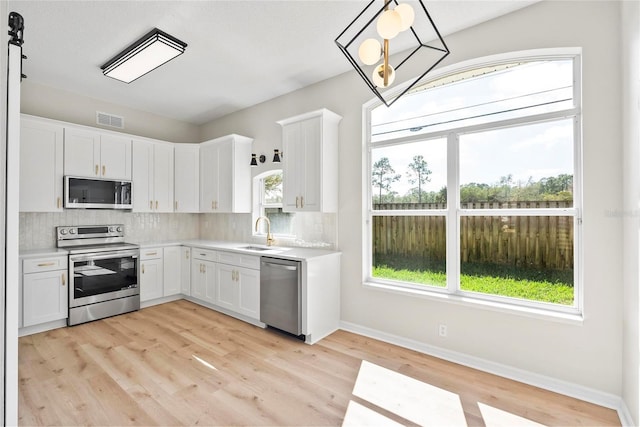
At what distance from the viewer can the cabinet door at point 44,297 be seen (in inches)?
136

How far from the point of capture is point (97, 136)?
13.9 feet

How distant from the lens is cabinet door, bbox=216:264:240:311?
399 cm

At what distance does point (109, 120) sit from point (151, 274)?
7.73 feet

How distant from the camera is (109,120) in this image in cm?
465

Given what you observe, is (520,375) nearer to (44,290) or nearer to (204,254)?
(204,254)

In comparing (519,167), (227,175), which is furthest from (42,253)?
(519,167)

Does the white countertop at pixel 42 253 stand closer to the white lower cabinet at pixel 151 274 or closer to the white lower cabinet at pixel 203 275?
the white lower cabinet at pixel 151 274

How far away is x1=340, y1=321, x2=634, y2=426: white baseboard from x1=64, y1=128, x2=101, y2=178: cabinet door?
4115mm

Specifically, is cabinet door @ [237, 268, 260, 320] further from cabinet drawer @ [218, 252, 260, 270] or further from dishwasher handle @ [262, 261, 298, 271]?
dishwasher handle @ [262, 261, 298, 271]

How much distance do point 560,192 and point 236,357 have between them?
3145 mm

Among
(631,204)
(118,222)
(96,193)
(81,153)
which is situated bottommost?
(118,222)

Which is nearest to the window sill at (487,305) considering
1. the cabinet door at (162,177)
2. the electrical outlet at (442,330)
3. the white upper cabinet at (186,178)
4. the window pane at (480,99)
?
the electrical outlet at (442,330)

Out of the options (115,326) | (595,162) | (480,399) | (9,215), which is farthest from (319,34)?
(115,326)

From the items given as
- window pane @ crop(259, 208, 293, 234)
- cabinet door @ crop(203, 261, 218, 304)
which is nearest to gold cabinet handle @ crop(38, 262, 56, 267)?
cabinet door @ crop(203, 261, 218, 304)
